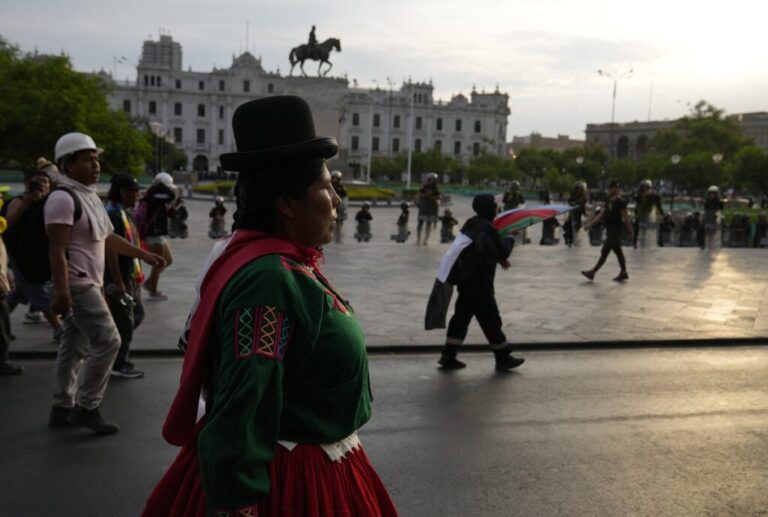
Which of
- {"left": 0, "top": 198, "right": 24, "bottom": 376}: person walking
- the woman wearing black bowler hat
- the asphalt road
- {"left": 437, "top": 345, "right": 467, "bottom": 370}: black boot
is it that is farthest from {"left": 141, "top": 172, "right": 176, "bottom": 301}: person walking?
the woman wearing black bowler hat

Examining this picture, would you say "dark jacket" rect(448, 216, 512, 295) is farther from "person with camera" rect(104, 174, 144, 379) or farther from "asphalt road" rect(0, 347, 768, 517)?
"person with camera" rect(104, 174, 144, 379)

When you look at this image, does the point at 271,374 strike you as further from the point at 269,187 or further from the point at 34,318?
the point at 34,318

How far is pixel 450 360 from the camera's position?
6715 millimetres

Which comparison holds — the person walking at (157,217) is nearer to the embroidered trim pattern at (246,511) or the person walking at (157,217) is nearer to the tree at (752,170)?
the embroidered trim pattern at (246,511)

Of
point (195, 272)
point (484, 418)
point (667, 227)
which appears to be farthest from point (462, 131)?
point (484, 418)

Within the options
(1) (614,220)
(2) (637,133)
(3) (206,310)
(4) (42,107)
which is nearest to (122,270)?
(3) (206,310)

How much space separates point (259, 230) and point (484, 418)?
149 inches

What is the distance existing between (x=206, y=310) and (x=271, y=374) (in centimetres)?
26

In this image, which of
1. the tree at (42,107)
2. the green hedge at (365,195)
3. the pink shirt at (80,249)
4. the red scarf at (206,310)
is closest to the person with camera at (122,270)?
the pink shirt at (80,249)

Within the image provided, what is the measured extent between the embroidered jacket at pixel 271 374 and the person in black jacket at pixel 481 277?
4604 millimetres

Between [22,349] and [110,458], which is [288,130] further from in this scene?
[22,349]

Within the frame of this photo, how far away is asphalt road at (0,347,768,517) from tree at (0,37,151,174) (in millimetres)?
28263

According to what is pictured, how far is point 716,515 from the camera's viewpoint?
3820mm

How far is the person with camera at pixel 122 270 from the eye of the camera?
215 inches
